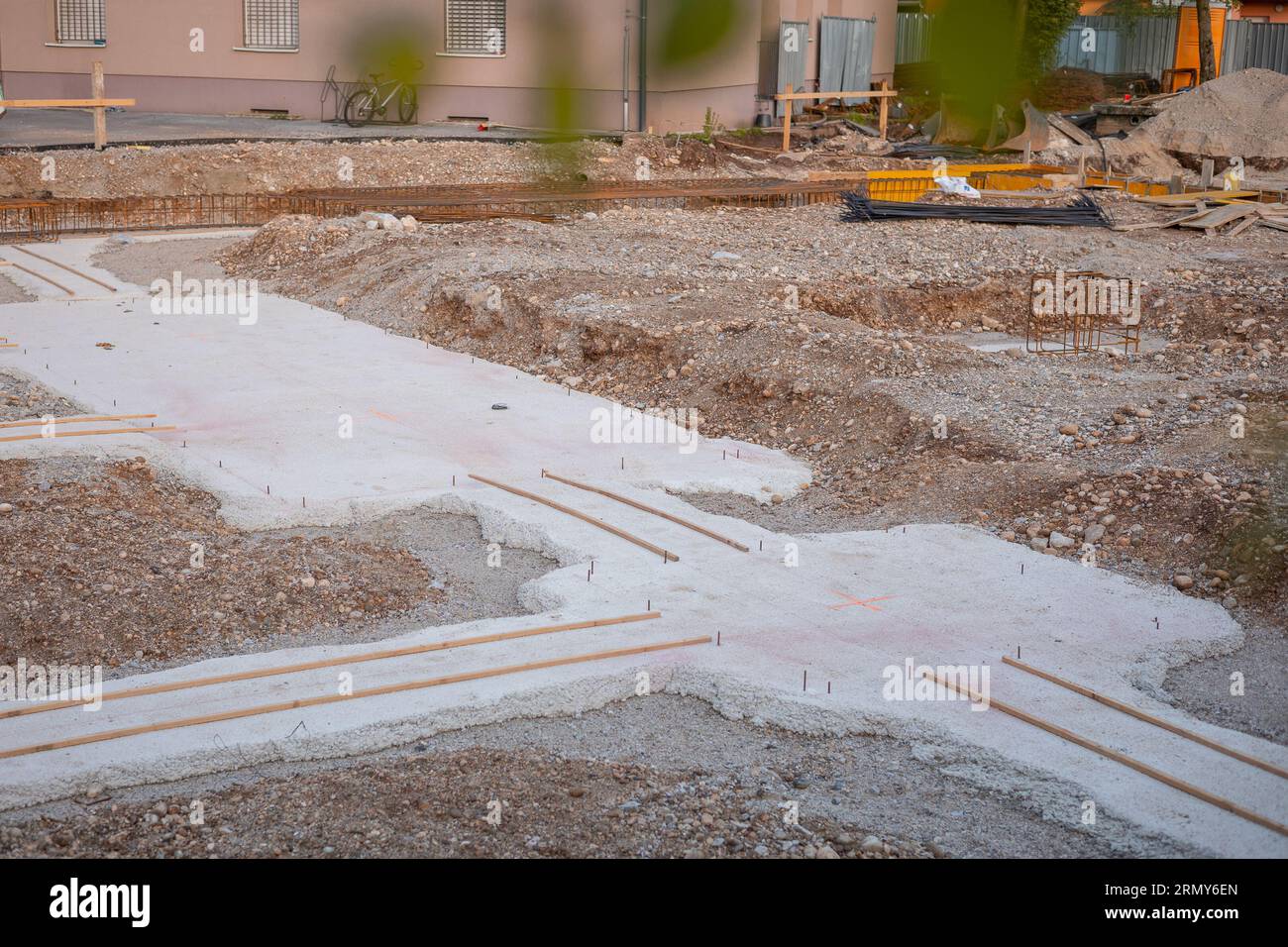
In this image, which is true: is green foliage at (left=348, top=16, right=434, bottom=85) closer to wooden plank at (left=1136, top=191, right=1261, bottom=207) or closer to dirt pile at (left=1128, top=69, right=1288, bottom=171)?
wooden plank at (left=1136, top=191, right=1261, bottom=207)

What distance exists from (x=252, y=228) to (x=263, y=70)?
20.8 meters

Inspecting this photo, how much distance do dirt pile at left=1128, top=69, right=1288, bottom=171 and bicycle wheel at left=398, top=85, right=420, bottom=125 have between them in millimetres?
27055

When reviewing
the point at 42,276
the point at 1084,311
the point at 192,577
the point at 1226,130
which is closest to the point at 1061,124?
the point at 192,577

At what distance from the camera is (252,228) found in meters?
20.8

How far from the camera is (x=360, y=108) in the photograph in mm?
1124

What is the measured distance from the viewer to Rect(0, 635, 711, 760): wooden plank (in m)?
5.23

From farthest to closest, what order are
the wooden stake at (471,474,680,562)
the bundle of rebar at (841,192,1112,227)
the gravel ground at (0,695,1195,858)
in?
the bundle of rebar at (841,192,1112,227), the wooden stake at (471,474,680,562), the gravel ground at (0,695,1195,858)

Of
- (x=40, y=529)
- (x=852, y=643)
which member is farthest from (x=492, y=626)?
(x=40, y=529)

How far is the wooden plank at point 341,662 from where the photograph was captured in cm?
560

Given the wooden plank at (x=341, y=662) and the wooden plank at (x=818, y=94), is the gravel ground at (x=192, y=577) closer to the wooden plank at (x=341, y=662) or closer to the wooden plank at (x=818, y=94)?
the wooden plank at (x=341, y=662)

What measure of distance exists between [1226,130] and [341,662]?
2467cm

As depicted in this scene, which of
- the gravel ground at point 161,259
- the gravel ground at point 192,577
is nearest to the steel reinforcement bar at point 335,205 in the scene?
the gravel ground at point 161,259

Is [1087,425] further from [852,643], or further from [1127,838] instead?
[1127,838]

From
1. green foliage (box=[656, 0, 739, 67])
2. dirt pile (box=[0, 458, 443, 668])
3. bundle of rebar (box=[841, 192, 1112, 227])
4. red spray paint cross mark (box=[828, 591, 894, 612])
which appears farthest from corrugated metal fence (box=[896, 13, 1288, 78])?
bundle of rebar (box=[841, 192, 1112, 227])
